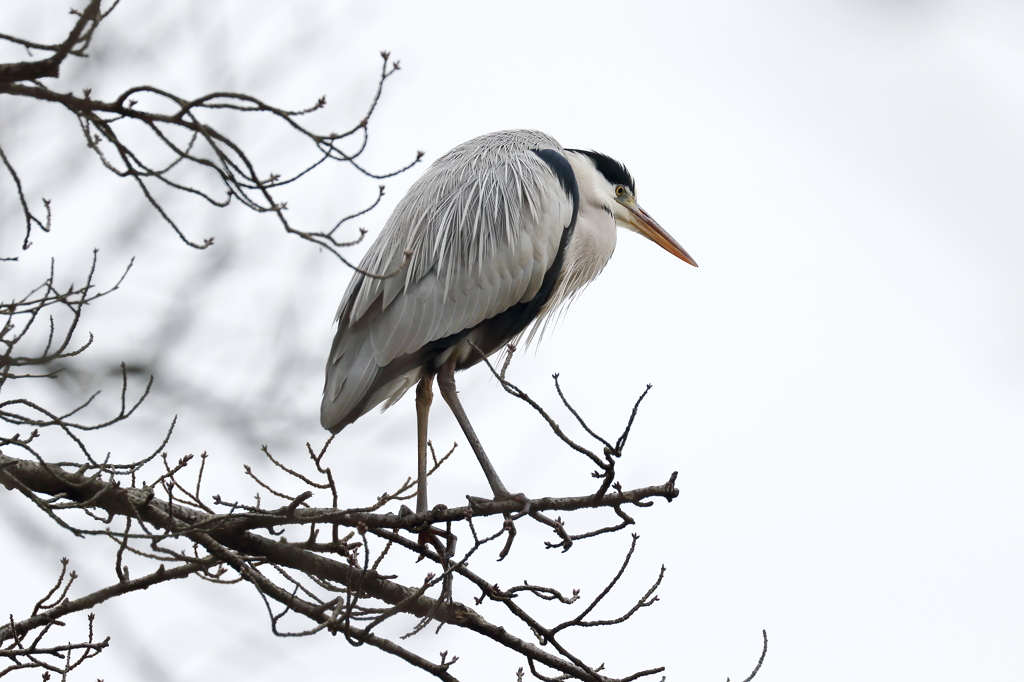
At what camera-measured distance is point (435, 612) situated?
9.82 ft

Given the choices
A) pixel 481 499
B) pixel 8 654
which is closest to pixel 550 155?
pixel 481 499

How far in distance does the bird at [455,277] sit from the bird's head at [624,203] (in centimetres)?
56

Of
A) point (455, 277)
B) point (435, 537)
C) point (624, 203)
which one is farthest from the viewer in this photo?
point (624, 203)

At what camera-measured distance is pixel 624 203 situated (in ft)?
18.3

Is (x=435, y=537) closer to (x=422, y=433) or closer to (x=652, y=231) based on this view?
(x=422, y=433)

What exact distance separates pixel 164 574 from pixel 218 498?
0.55 m

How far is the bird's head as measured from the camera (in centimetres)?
546

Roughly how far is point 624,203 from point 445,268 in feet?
5.23

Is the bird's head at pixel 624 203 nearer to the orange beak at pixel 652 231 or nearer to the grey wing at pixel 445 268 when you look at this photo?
the orange beak at pixel 652 231

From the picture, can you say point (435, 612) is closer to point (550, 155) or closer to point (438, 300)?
point (438, 300)

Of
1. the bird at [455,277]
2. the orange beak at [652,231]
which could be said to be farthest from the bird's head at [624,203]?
the bird at [455,277]

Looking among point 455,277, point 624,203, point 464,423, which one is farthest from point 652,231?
point 464,423

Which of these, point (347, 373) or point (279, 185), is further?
point (347, 373)

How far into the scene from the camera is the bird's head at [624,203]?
546 centimetres
